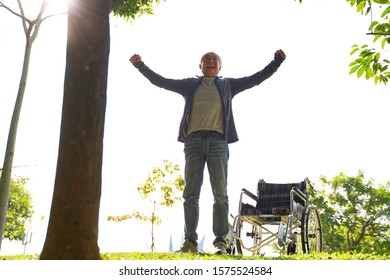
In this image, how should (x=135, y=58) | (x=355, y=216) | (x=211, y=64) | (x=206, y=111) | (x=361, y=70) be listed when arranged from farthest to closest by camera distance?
(x=355, y=216)
(x=211, y=64)
(x=135, y=58)
(x=206, y=111)
(x=361, y=70)

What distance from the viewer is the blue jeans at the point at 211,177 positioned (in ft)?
17.3

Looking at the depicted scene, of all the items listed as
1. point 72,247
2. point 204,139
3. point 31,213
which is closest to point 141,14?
point 204,139

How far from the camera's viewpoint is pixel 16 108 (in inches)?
348

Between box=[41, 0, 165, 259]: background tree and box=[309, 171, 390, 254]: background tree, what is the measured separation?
3408cm

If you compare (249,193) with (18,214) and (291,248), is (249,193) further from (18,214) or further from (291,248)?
(18,214)

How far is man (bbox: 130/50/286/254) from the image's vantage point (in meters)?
5.29

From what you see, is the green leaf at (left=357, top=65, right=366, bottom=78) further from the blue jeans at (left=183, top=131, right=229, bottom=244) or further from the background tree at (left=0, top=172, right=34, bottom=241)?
the background tree at (left=0, top=172, right=34, bottom=241)

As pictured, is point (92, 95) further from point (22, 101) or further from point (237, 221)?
point (22, 101)

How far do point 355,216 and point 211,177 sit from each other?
1360 inches

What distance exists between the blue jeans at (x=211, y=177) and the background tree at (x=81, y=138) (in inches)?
89.2

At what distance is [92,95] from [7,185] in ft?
19.2

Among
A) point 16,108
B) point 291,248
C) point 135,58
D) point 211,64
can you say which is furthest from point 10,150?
point 291,248

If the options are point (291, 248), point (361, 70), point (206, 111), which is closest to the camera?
point (361, 70)

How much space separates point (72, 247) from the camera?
114 inches
